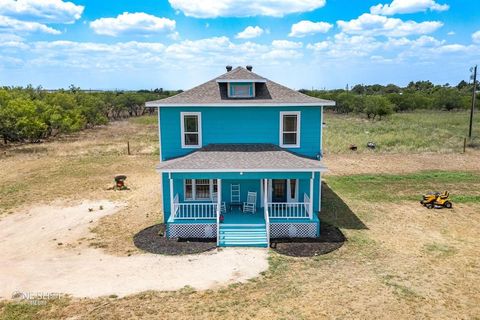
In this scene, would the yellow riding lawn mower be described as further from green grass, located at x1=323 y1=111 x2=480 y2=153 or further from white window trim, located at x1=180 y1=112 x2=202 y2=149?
green grass, located at x1=323 y1=111 x2=480 y2=153

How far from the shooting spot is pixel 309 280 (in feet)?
37.3

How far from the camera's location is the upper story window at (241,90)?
16984mm

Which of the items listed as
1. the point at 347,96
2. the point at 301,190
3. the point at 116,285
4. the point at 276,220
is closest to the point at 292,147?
the point at 301,190

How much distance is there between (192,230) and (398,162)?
2091 cm

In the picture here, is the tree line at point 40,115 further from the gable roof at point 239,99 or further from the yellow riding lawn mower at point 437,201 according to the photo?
the yellow riding lawn mower at point 437,201

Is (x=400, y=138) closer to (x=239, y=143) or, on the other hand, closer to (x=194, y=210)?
(x=239, y=143)

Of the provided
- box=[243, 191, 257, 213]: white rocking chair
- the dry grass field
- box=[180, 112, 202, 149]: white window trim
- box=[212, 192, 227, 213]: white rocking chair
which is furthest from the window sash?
the dry grass field

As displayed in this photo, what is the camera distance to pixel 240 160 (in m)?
15.3

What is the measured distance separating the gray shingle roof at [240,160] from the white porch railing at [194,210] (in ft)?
5.62

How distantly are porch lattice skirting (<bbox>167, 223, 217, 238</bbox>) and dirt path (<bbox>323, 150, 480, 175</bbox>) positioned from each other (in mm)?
13817

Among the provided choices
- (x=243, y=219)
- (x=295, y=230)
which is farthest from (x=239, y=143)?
(x=295, y=230)

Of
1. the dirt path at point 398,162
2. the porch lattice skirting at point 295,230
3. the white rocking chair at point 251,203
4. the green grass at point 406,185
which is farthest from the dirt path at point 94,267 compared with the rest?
the dirt path at point 398,162

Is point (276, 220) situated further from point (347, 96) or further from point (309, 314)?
point (347, 96)

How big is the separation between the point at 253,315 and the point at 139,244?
6608 millimetres
